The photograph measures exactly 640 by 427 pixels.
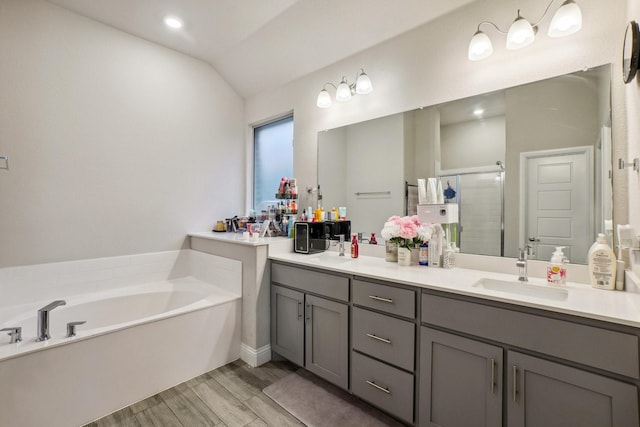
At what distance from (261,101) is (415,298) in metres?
2.73

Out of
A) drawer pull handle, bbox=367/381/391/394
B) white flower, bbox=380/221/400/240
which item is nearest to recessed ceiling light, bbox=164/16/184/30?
white flower, bbox=380/221/400/240

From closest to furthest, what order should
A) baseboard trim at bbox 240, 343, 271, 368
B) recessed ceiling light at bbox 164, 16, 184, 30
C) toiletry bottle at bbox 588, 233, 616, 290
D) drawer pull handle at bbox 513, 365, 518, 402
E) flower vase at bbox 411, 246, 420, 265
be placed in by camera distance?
drawer pull handle at bbox 513, 365, 518, 402 < toiletry bottle at bbox 588, 233, 616, 290 < flower vase at bbox 411, 246, 420, 265 < baseboard trim at bbox 240, 343, 271, 368 < recessed ceiling light at bbox 164, 16, 184, 30

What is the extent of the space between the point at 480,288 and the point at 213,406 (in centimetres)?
171

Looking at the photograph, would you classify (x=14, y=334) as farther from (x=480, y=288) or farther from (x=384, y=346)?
(x=480, y=288)

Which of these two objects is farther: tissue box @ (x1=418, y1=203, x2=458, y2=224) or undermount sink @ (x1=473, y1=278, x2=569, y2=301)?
tissue box @ (x1=418, y1=203, x2=458, y2=224)

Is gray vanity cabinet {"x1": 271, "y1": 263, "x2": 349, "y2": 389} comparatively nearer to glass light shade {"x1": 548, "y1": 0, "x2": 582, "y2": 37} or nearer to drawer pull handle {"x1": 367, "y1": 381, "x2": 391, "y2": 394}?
drawer pull handle {"x1": 367, "y1": 381, "x2": 391, "y2": 394}

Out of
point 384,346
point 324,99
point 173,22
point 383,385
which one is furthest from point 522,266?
point 173,22

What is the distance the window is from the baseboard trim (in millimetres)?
1545

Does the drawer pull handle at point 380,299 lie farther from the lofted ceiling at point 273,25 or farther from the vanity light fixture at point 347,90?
the lofted ceiling at point 273,25

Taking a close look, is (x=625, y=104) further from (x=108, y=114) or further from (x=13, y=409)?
(x=108, y=114)

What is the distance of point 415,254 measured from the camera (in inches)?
77.0

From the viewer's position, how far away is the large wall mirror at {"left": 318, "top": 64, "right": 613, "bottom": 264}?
4.77 feet

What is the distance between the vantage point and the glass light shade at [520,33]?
1522 mm

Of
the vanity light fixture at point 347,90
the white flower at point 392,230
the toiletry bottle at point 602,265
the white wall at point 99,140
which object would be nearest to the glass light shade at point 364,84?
the vanity light fixture at point 347,90
